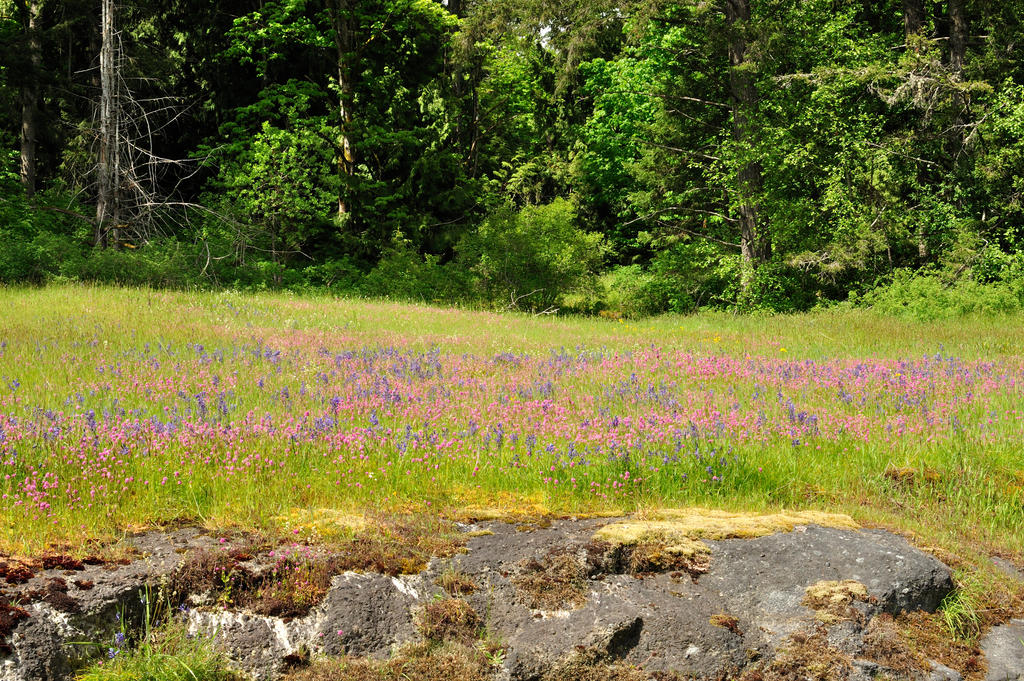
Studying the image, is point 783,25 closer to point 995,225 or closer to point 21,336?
point 995,225

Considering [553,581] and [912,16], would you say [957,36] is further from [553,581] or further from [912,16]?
[553,581]

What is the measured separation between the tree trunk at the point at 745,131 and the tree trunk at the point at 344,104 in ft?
44.0

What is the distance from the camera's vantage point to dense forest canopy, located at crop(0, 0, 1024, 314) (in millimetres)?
20672

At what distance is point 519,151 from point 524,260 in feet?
37.7

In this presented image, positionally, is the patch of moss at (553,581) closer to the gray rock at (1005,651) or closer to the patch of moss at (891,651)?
the patch of moss at (891,651)

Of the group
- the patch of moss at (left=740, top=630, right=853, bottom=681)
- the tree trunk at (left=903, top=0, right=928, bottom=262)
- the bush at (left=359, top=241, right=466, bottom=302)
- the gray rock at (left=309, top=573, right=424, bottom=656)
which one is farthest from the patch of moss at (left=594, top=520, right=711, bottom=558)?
the bush at (left=359, top=241, right=466, bottom=302)

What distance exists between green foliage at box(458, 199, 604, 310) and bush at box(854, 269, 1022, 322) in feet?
29.6

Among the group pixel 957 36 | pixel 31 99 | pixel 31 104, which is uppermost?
pixel 957 36

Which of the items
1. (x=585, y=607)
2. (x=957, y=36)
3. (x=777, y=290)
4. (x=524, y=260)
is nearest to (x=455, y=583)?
(x=585, y=607)

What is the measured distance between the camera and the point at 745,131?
23.0 m

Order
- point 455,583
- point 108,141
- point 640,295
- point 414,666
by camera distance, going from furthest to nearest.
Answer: point 640,295, point 108,141, point 455,583, point 414,666

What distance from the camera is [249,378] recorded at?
26.6ft

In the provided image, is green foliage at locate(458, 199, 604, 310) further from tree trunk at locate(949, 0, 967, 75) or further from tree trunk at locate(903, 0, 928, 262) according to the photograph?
tree trunk at locate(949, 0, 967, 75)

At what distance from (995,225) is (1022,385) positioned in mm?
14501
